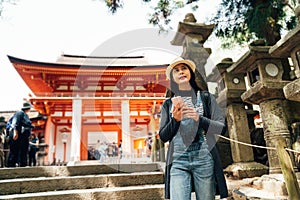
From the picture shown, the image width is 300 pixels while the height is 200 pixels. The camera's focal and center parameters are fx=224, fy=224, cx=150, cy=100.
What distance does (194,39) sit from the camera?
443cm

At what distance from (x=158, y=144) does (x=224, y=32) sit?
3535mm

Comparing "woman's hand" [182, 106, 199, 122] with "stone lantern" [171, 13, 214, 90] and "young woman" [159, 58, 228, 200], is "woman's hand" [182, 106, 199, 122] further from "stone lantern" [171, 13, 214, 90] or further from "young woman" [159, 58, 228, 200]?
"stone lantern" [171, 13, 214, 90]

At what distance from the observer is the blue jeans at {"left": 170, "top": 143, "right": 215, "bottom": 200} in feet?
4.43

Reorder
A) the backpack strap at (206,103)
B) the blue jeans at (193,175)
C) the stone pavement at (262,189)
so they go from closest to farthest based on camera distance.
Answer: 1. the blue jeans at (193,175)
2. the backpack strap at (206,103)
3. the stone pavement at (262,189)

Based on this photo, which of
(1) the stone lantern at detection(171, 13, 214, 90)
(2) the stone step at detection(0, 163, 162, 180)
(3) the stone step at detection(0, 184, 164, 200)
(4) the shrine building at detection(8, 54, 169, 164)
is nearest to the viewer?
(3) the stone step at detection(0, 184, 164, 200)

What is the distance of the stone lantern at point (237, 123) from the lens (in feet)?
11.5

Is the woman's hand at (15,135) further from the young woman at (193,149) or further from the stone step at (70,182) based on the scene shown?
the young woman at (193,149)

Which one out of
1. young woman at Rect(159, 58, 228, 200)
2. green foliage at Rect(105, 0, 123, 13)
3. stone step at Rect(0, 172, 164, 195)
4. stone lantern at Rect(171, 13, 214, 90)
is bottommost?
stone step at Rect(0, 172, 164, 195)

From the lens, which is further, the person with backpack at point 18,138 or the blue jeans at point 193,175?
the person with backpack at point 18,138

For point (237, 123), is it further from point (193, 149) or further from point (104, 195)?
point (193, 149)

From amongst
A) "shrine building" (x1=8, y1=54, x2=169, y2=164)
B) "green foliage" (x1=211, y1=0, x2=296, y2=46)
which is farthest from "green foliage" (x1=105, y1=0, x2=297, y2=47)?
"shrine building" (x1=8, y1=54, x2=169, y2=164)

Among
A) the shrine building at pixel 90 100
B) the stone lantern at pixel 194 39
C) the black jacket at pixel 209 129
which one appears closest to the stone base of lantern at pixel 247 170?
the stone lantern at pixel 194 39

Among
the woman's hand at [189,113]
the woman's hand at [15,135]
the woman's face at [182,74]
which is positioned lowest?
the woman's hand at [189,113]

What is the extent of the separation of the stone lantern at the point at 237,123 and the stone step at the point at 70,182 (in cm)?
133
